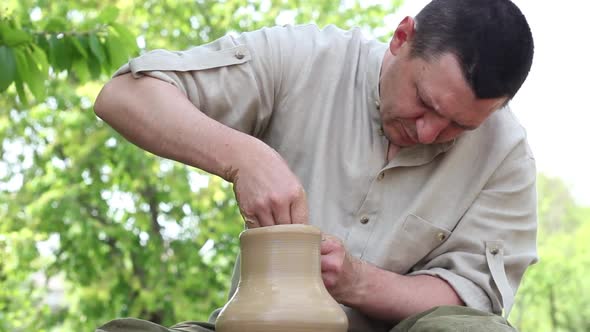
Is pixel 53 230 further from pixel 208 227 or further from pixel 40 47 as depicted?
pixel 40 47

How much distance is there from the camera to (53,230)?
12883 millimetres

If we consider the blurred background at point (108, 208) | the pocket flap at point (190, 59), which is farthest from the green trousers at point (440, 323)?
the blurred background at point (108, 208)

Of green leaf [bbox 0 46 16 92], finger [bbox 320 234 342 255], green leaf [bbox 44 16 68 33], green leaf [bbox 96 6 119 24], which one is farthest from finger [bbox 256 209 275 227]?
green leaf [bbox 44 16 68 33]

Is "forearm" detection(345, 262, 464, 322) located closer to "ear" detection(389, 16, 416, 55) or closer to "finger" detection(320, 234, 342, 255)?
"finger" detection(320, 234, 342, 255)

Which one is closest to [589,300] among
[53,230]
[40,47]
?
[53,230]

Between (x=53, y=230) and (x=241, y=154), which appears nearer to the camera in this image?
(x=241, y=154)

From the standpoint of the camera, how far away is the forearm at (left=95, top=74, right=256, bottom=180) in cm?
233

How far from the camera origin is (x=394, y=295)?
2.75m

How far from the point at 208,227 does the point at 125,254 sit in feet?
4.23

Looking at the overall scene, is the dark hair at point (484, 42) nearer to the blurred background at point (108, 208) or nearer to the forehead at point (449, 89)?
the forehead at point (449, 89)

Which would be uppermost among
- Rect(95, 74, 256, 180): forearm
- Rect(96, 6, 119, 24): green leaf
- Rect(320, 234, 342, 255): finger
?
Rect(96, 6, 119, 24): green leaf

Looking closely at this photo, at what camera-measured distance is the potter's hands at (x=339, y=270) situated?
2.50 metres

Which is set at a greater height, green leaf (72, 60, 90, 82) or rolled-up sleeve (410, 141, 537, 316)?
green leaf (72, 60, 90, 82)

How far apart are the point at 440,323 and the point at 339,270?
37 centimetres
